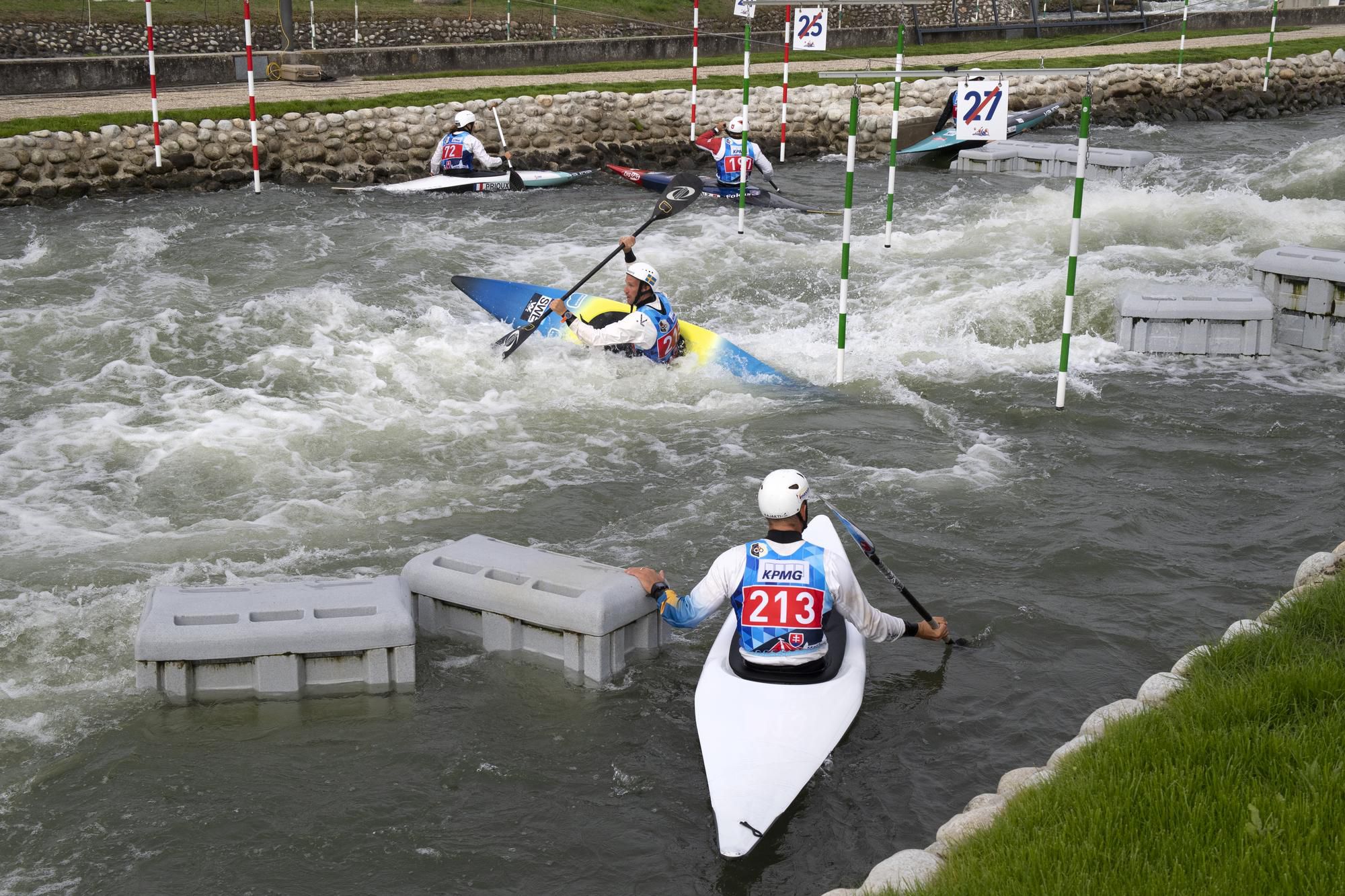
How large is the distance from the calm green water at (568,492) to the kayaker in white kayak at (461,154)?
4.08 ft

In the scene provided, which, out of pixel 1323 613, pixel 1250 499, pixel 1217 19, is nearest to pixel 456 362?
pixel 1250 499

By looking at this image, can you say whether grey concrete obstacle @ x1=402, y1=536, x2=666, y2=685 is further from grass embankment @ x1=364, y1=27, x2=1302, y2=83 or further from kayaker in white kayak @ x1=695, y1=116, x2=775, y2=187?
grass embankment @ x1=364, y1=27, x2=1302, y2=83

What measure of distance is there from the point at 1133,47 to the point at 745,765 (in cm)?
2363

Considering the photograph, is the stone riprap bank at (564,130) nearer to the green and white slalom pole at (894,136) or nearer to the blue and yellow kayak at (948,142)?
the blue and yellow kayak at (948,142)

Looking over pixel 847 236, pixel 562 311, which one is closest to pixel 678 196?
pixel 562 311

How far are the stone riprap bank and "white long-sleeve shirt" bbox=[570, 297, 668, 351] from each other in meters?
7.33

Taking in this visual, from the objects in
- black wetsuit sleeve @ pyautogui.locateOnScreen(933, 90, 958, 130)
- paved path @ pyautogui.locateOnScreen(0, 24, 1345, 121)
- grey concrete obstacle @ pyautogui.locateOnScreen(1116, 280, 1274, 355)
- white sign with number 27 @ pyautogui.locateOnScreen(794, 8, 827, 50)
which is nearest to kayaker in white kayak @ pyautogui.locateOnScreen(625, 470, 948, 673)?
grey concrete obstacle @ pyautogui.locateOnScreen(1116, 280, 1274, 355)

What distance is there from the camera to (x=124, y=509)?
21.0 ft

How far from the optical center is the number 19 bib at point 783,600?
4.20 m

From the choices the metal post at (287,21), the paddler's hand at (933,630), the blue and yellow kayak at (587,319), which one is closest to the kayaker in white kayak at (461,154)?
the blue and yellow kayak at (587,319)

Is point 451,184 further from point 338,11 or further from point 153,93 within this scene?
point 338,11

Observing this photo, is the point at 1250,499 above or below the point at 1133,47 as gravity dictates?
below

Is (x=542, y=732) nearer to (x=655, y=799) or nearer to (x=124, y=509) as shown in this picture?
(x=655, y=799)

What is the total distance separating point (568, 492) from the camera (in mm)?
6750
